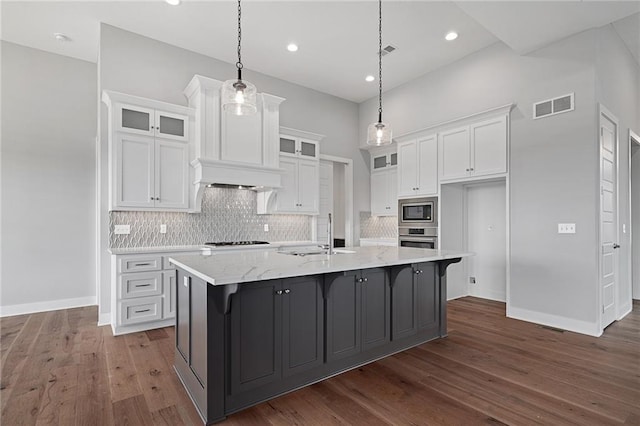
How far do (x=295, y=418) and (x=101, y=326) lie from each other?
3045mm

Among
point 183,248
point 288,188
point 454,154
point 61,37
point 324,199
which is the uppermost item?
point 61,37

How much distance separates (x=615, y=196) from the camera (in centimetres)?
404

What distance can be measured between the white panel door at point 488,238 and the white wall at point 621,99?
131 cm

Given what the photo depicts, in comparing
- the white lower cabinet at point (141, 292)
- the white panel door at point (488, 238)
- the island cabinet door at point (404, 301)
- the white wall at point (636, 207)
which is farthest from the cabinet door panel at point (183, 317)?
the white wall at point (636, 207)

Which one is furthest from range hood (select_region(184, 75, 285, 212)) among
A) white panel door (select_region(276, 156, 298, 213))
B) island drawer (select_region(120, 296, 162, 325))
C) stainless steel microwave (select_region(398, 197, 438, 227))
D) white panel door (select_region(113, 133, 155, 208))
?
stainless steel microwave (select_region(398, 197, 438, 227))

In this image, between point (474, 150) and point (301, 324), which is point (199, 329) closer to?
point (301, 324)

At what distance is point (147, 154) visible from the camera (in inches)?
155

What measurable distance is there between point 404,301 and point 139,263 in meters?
2.91

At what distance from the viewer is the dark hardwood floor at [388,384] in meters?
2.04

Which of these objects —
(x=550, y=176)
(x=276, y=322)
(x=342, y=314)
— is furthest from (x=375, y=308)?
(x=550, y=176)

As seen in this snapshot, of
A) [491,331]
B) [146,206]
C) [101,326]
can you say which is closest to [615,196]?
[491,331]

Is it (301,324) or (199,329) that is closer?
(199,329)

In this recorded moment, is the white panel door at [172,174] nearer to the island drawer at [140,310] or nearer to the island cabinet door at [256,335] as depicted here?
the island drawer at [140,310]

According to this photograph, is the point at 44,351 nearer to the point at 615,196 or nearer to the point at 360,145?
the point at 360,145
